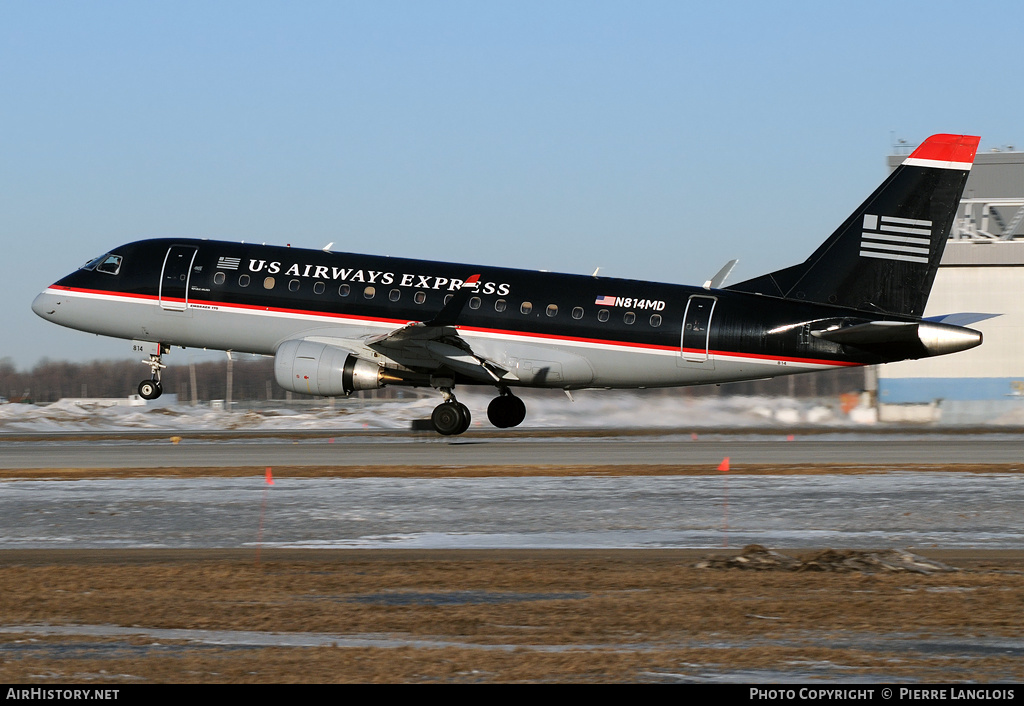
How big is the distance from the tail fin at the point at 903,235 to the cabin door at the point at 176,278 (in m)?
18.1

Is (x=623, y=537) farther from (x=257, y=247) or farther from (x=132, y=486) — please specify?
(x=257, y=247)

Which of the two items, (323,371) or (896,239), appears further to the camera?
(323,371)

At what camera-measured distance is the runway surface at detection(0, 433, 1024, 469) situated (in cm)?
2691

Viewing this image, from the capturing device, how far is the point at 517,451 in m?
29.4

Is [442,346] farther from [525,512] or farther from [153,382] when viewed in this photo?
[525,512]

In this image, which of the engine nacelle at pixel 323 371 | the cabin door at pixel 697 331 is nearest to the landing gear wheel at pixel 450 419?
the engine nacelle at pixel 323 371

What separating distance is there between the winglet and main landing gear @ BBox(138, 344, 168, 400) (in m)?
22.1

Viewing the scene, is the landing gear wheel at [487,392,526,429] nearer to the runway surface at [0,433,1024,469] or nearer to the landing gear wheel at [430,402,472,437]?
the runway surface at [0,433,1024,469]

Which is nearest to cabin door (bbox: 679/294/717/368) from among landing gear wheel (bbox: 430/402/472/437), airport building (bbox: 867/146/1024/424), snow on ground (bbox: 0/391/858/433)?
landing gear wheel (bbox: 430/402/472/437)

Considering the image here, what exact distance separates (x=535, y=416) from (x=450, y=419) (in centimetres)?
1252

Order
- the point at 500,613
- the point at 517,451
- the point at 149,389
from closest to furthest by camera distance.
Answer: the point at 500,613 → the point at 517,451 → the point at 149,389

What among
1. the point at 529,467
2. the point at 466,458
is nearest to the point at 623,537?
the point at 529,467

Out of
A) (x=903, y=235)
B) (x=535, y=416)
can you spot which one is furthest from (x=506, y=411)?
(x=903, y=235)

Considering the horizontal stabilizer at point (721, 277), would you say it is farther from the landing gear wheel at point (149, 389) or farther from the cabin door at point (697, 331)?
the landing gear wheel at point (149, 389)
